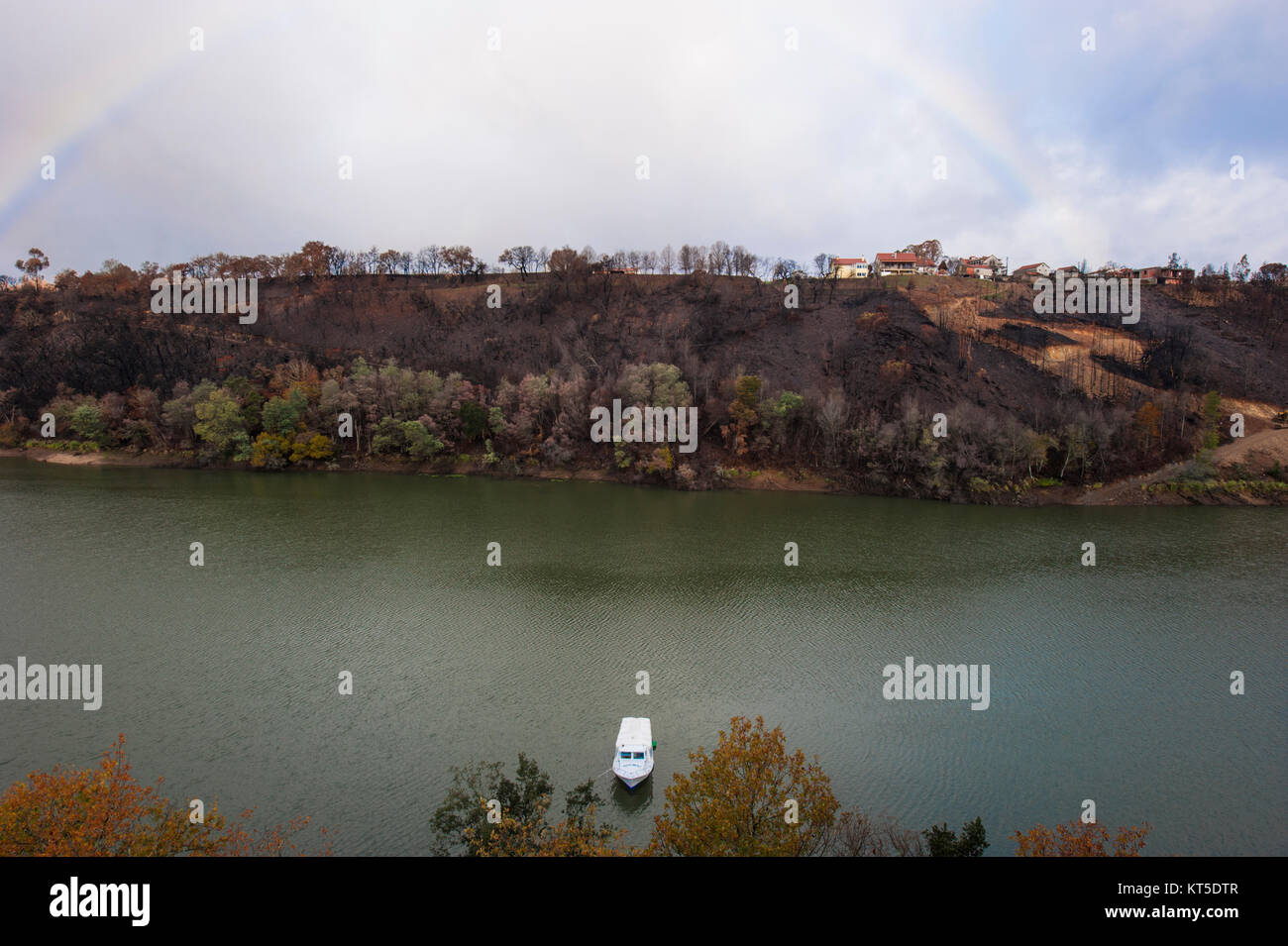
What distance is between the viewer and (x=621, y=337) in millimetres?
64875

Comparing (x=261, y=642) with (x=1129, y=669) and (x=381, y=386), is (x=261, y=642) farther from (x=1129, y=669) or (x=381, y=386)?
(x=381, y=386)

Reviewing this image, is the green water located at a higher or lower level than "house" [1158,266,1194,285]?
lower

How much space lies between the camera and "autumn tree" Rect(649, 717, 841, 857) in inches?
423

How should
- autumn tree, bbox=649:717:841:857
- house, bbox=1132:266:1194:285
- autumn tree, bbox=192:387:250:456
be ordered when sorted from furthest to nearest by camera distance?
house, bbox=1132:266:1194:285
autumn tree, bbox=192:387:250:456
autumn tree, bbox=649:717:841:857

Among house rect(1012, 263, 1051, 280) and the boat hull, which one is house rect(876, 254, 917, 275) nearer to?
house rect(1012, 263, 1051, 280)

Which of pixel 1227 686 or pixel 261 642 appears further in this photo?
pixel 261 642

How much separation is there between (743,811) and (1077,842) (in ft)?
17.3

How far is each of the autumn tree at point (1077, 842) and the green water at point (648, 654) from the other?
859 mm

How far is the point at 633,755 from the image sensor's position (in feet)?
49.5

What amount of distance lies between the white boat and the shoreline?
33324 millimetres

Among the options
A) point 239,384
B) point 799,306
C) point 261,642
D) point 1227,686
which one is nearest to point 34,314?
point 239,384

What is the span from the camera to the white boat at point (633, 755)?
1477 cm

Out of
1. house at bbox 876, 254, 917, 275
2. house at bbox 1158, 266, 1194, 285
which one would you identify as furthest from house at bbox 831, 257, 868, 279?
house at bbox 1158, 266, 1194, 285

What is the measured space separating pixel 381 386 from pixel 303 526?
72.8 ft
